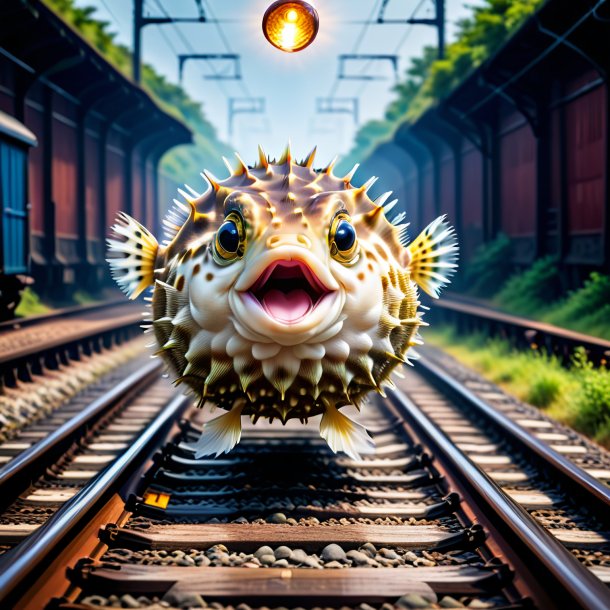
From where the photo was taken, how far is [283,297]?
361 cm

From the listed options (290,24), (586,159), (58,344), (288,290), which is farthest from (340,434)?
(586,159)

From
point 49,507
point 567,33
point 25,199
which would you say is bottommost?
point 49,507

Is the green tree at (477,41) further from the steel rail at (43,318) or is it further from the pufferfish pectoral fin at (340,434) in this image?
the pufferfish pectoral fin at (340,434)

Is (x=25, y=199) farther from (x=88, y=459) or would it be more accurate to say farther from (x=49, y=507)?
(x=49, y=507)

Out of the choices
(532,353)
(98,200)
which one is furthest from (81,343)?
(98,200)

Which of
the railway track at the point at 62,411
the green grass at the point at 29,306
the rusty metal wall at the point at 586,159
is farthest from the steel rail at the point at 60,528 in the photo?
the rusty metal wall at the point at 586,159

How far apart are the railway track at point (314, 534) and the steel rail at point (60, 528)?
0.01 meters

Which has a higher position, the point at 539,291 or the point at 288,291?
the point at 288,291

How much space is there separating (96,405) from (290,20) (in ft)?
14.1

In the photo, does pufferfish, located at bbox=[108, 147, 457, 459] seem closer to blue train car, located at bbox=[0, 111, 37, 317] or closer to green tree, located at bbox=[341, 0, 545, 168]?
blue train car, located at bbox=[0, 111, 37, 317]

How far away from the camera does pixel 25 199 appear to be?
39.1ft

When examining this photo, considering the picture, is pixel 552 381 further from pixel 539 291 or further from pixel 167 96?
pixel 167 96

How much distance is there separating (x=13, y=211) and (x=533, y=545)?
9.99 m

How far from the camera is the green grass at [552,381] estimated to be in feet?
22.1
